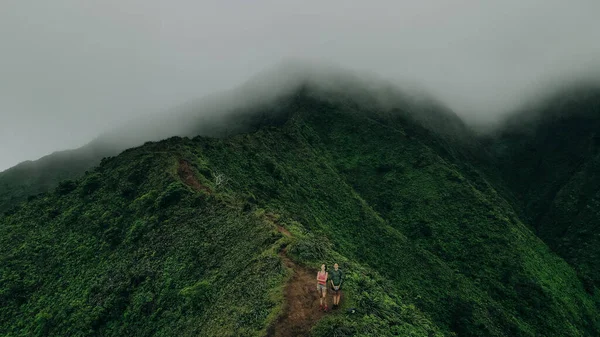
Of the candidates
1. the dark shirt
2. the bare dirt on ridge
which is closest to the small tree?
the bare dirt on ridge

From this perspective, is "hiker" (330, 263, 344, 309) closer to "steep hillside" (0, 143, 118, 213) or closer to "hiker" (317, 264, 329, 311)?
"hiker" (317, 264, 329, 311)

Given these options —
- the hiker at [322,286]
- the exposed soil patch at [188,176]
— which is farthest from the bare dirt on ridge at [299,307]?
the exposed soil patch at [188,176]

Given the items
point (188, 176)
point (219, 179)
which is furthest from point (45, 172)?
point (219, 179)

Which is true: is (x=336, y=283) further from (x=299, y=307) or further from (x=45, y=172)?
(x=45, y=172)

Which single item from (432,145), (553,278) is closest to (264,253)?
(553,278)

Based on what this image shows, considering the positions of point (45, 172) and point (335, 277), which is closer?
point (335, 277)

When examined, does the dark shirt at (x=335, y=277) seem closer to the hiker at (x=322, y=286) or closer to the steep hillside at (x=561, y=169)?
the hiker at (x=322, y=286)

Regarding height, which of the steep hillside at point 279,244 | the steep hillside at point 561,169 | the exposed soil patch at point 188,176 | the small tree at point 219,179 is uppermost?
the exposed soil patch at point 188,176
